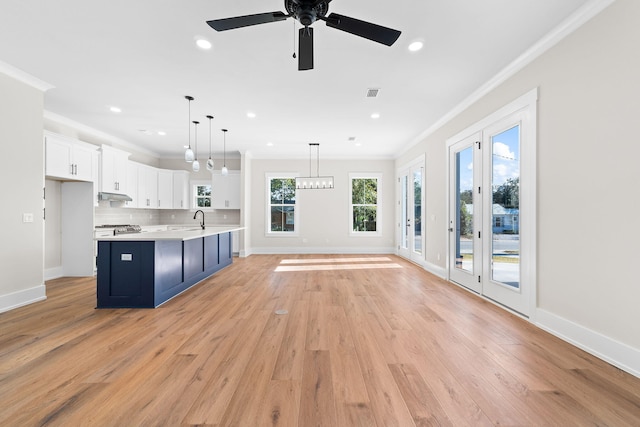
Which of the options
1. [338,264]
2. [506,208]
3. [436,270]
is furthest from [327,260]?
[506,208]

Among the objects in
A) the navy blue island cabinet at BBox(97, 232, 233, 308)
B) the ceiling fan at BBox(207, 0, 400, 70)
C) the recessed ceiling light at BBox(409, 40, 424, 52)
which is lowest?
the navy blue island cabinet at BBox(97, 232, 233, 308)

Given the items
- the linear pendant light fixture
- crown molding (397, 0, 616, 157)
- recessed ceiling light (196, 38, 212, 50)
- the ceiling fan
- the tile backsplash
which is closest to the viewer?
the ceiling fan

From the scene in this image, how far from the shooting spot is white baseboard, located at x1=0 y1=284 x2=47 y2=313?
3.17 metres

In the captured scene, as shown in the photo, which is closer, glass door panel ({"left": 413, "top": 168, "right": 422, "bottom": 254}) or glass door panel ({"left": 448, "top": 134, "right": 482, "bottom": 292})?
glass door panel ({"left": 448, "top": 134, "right": 482, "bottom": 292})

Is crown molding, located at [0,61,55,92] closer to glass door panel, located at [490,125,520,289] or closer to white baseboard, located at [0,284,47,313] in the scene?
white baseboard, located at [0,284,47,313]

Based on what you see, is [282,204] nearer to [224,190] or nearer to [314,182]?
[314,182]

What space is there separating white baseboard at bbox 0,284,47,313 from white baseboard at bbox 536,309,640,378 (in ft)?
19.7

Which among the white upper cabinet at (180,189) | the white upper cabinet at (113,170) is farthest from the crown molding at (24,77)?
the white upper cabinet at (180,189)

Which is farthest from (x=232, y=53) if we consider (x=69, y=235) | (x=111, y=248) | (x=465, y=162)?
(x=69, y=235)

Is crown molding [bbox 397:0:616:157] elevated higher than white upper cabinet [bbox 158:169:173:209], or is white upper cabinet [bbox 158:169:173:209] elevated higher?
crown molding [bbox 397:0:616:157]

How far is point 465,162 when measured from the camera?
4.20 metres

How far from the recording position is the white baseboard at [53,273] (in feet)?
15.5

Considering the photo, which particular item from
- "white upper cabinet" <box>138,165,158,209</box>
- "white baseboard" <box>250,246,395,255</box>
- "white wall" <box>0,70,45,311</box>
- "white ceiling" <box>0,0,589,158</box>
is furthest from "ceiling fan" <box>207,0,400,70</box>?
"white baseboard" <box>250,246,395,255</box>

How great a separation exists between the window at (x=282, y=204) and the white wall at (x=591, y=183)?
601 centimetres
